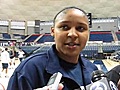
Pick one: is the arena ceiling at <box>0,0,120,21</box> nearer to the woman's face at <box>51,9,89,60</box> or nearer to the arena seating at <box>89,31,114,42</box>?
the arena seating at <box>89,31,114,42</box>

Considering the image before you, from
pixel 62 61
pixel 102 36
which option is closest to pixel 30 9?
pixel 102 36

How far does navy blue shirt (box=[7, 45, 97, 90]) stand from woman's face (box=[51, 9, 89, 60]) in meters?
0.06

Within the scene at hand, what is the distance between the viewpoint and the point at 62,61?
109 centimetres

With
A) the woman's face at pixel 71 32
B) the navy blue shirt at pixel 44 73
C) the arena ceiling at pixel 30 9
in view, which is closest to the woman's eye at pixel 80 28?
the woman's face at pixel 71 32

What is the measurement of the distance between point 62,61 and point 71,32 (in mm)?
158

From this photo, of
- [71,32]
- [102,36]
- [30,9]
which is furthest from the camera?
[30,9]

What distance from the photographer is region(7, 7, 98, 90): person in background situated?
98 cm

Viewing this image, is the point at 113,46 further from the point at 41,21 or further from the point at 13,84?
the point at 13,84

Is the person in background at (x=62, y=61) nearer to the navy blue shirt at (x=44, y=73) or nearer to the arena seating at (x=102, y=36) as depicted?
the navy blue shirt at (x=44, y=73)

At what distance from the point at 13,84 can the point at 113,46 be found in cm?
1506

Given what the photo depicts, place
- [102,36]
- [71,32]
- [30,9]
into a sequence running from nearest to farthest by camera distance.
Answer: [71,32] < [102,36] < [30,9]

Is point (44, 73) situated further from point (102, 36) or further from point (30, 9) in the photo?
point (30, 9)

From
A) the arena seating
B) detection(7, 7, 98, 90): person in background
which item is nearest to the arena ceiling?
the arena seating

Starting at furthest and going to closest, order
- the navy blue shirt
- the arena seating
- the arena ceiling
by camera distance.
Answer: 1. the arena ceiling
2. the arena seating
3. the navy blue shirt
